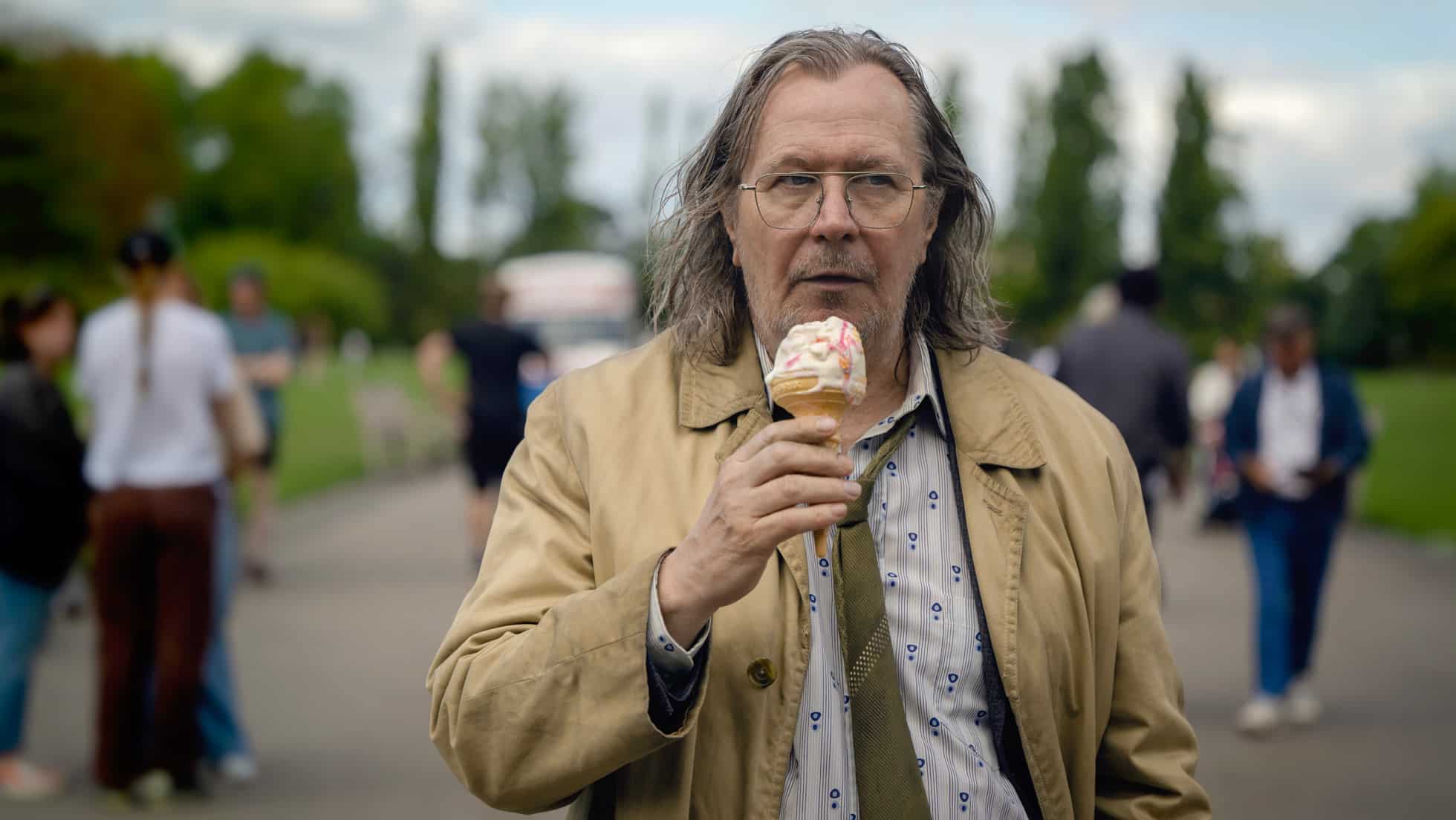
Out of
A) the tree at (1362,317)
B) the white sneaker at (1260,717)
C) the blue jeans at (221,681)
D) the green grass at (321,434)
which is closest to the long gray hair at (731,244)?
the blue jeans at (221,681)

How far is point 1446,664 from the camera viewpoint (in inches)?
365

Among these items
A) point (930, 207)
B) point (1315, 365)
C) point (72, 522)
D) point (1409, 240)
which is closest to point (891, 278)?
point (930, 207)

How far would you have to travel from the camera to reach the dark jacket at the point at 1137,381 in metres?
7.87

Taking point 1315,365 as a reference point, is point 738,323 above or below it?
above

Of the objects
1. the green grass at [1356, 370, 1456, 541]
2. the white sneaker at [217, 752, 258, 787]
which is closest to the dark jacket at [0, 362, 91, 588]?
the white sneaker at [217, 752, 258, 787]

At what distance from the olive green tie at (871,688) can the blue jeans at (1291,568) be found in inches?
235

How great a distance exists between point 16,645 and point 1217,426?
15.9m

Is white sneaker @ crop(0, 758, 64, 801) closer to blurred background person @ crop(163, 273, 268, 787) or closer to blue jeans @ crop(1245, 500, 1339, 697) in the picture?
blurred background person @ crop(163, 273, 268, 787)

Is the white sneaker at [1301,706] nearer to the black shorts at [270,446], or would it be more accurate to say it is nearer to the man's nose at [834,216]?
the man's nose at [834,216]

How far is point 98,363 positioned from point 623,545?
15.0ft

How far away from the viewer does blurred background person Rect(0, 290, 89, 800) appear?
21.1ft

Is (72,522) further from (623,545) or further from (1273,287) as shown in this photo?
(1273,287)

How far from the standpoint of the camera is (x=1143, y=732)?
251 centimetres

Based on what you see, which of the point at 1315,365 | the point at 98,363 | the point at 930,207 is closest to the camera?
the point at 930,207
